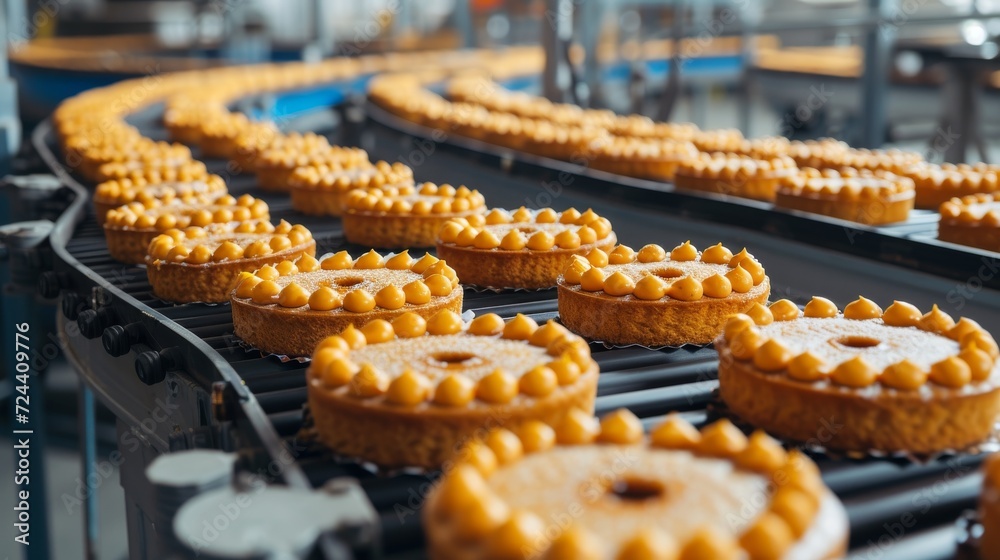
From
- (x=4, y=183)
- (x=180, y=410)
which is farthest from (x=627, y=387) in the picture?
(x=4, y=183)

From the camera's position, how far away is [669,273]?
2.68m

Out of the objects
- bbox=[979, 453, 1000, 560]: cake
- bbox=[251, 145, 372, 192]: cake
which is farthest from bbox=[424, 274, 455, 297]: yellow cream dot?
bbox=[251, 145, 372, 192]: cake

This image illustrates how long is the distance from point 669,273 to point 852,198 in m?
1.45

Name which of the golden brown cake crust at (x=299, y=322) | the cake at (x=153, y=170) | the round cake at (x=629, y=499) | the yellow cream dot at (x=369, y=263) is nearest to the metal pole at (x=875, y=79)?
the cake at (x=153, y=170)

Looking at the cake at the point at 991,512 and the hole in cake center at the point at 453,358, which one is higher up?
the hole in cake center at the point at 453,358

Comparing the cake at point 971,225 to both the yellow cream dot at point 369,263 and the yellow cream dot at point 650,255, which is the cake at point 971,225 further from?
the yellow cream dot at point 369,263

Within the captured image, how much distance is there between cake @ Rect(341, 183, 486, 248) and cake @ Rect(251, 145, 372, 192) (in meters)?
0.98

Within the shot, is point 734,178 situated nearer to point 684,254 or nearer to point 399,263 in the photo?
point 684,254

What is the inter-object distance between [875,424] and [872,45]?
5.62 metres

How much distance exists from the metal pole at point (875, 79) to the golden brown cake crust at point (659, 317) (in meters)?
4.86

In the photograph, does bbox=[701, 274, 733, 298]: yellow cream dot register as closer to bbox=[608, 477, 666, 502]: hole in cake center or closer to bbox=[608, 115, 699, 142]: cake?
bbox=[608, 477, 666, 502]: hole in cake center

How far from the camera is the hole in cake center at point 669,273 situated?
2666 millimetres

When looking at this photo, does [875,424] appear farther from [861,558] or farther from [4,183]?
[4,183]

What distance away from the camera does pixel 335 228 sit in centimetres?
411
